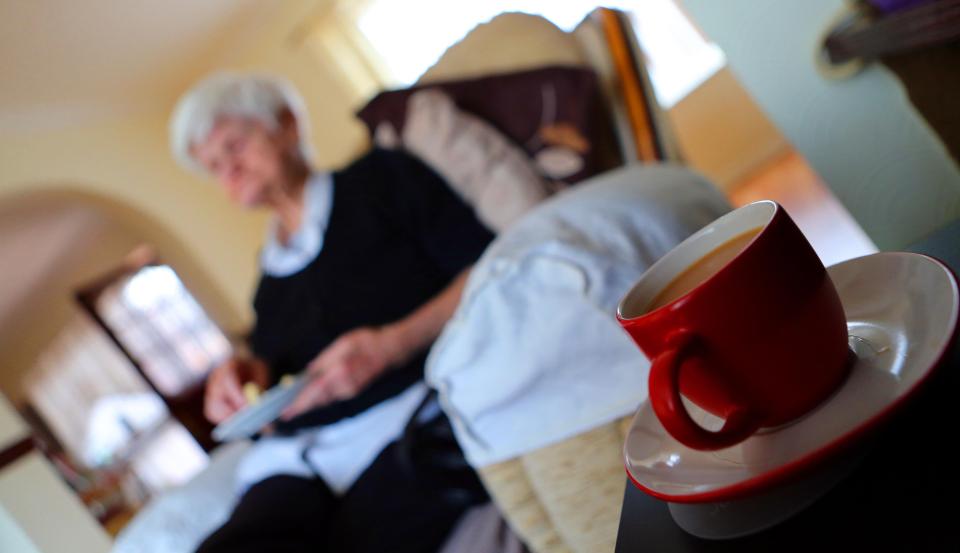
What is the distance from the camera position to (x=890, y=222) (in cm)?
69

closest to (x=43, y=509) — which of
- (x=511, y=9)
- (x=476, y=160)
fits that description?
(x=476, y=160)

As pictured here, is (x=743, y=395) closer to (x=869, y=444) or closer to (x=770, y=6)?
(x=869, y=444)

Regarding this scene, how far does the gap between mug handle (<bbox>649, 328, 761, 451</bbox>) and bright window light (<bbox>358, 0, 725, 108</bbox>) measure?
279cm

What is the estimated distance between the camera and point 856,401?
0.27 m

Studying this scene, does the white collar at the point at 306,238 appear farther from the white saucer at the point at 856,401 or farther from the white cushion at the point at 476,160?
the white saucer at the point at 856,401

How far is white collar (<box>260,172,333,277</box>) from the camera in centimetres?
121

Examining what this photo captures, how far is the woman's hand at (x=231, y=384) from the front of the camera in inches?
45.6

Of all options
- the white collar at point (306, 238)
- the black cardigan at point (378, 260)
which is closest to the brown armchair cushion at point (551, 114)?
the black cardigan at point (378, 260)

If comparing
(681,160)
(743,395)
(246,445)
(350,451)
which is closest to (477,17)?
(681,160)

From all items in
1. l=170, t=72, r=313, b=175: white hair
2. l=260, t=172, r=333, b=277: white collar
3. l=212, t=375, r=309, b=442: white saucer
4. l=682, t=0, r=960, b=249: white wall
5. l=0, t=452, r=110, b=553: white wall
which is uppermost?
l=170, t=72, r=313, b=175: white hair

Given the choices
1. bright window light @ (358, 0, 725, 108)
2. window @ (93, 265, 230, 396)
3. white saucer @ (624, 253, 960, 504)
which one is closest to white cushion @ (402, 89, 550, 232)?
white saucer @ (624, 253, 960, 504)

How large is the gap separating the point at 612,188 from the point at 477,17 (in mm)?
2895

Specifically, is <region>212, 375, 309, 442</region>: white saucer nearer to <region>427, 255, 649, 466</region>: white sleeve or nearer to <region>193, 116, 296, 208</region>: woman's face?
<region>427, 255, 649, 466</region>: white sleeve

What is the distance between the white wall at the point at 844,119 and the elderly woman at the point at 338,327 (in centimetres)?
50
